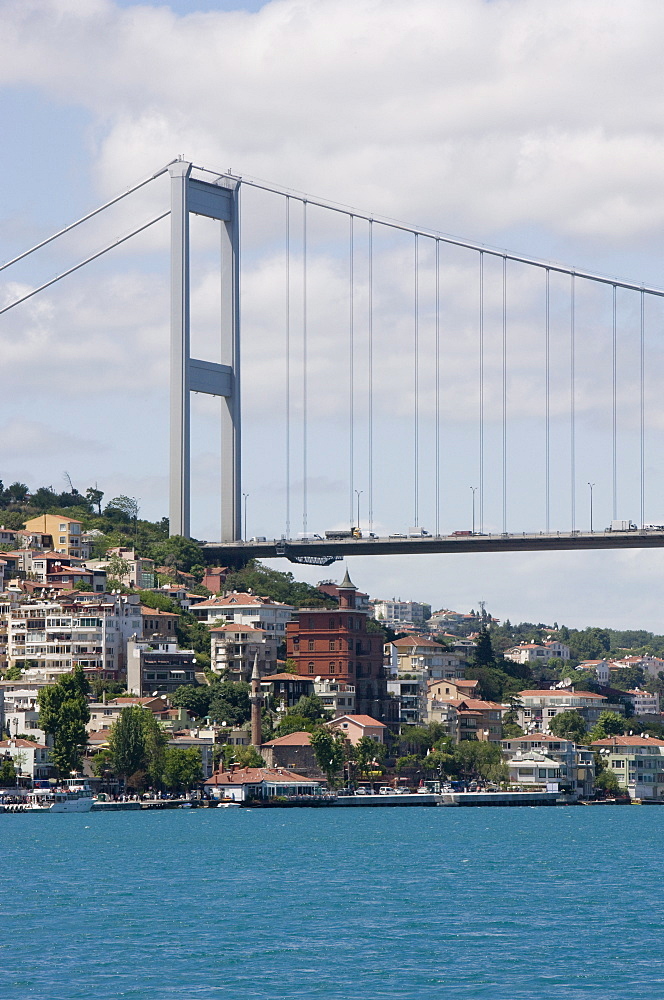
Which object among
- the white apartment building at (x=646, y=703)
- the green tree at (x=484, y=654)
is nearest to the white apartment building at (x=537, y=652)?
the white apartment building at (x=646, y=703)

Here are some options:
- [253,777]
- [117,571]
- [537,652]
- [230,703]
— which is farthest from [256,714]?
[537,652]

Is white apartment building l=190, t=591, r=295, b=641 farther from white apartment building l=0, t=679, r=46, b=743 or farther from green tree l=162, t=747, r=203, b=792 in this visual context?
green tree l=162, t=747, r=203, b=792

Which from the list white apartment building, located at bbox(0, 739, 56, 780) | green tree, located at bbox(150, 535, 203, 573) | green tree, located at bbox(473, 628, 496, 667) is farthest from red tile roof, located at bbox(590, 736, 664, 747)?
white apartment building, located at bbox(0, 739, 56, 780)

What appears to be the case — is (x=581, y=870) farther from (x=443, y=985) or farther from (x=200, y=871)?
(x=443, y=985)

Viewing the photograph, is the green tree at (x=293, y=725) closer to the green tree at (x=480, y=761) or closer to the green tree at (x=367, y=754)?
the green tree at (x=367, y=754)

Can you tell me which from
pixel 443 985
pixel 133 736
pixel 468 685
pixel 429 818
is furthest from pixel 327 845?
pixel 468 685
